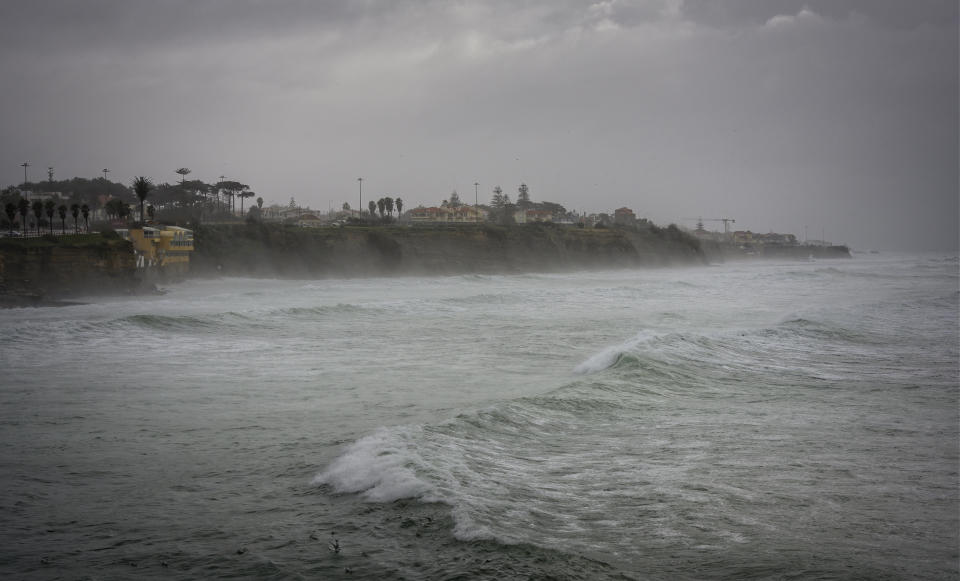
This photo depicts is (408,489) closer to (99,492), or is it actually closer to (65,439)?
(99,492)

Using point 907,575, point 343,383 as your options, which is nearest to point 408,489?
point 907,575

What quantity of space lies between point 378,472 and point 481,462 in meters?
1.17

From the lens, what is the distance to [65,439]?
850 centimetres

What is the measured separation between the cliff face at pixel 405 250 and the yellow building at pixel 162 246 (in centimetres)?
423

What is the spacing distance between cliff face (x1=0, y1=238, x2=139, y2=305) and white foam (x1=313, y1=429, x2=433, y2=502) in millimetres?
34190

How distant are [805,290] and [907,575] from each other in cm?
4300

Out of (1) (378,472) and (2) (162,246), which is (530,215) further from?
(1) (378,472)

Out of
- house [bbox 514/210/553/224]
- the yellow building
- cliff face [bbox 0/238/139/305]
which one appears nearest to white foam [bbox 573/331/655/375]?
cliff face [bbox 0/238/139/305]

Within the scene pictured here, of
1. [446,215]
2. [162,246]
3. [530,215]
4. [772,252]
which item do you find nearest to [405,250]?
[162,246]

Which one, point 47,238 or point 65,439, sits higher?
point 47,238

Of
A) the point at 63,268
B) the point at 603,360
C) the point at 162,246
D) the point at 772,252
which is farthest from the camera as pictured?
the point at 772,252

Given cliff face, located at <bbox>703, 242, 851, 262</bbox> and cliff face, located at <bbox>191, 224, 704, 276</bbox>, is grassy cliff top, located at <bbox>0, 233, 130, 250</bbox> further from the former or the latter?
cliff face, located at <bbox>703, 242, 851, 262</bbox>

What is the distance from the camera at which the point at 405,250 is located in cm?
8194

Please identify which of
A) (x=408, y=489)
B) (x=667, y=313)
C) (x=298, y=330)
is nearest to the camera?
(x=408, y=489)
